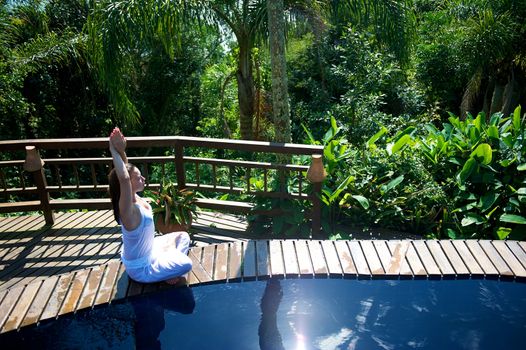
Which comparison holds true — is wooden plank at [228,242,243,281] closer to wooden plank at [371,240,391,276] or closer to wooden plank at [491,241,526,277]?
wooden plank at [371,240,391,276]

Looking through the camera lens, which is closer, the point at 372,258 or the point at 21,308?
the point at 21,308

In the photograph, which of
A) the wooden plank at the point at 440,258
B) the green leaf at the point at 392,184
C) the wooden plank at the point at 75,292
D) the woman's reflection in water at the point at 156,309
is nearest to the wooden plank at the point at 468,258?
the wooden plank at the point at 440,258

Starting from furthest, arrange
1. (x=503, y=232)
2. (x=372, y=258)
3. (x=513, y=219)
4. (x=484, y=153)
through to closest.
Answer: (x=484, y=153) → (x=503, y=232) → (x=513, y=219) → (x=372, y=258)

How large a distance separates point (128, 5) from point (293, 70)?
694cm

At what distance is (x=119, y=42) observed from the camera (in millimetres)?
5824

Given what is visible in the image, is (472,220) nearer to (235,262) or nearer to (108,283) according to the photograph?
(235,262)

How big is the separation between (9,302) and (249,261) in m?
2.00

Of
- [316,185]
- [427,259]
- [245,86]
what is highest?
[245,86]

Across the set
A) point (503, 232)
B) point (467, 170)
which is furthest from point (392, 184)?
point (503, 232)

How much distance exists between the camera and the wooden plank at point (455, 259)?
3820 millimetres

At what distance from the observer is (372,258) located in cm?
404

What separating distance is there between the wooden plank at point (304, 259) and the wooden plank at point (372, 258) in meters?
0.53

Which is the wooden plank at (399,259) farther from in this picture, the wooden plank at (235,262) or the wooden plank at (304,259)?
the wooden plank at (235,262)

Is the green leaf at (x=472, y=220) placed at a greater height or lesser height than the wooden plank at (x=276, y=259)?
greater
